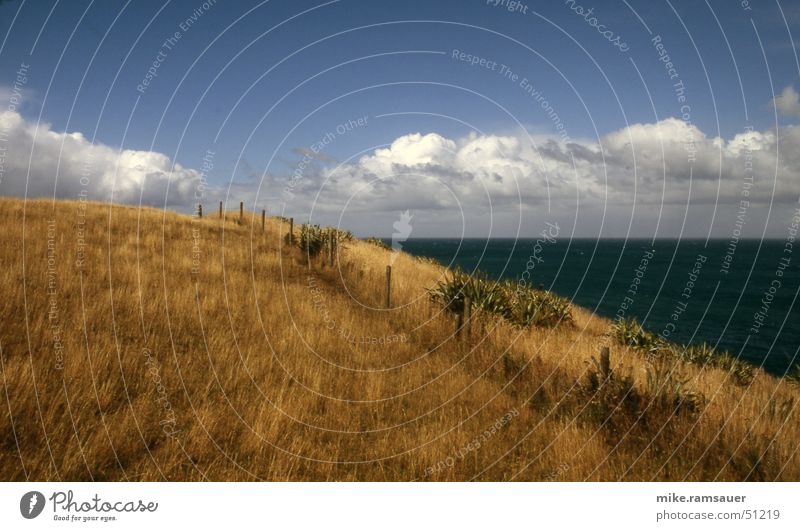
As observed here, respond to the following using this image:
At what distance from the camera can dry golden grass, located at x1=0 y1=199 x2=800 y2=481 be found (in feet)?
13.2

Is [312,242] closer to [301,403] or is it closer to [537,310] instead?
[537,310]

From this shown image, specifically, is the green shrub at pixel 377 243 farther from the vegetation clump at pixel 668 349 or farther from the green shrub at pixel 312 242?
the vegetation clump at pixel 668 349

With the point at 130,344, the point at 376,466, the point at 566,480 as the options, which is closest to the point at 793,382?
the point at 566,480

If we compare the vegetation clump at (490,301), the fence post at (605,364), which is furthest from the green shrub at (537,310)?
the fence post at (605,364)

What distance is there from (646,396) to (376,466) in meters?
4.19

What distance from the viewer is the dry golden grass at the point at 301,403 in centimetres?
404

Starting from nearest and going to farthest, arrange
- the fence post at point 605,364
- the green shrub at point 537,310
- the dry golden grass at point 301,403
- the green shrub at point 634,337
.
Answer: the dry golden grass at point 301,403
the fence post at point 605,364
the green shrub at point 537,310
the green shrub at point 634,337

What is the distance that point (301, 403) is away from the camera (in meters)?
5.14

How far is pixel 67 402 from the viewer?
4.35m

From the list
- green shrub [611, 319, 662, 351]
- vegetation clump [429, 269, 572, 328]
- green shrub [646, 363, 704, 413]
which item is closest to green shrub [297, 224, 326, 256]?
vegetation clump [429, 269, 572, 328]

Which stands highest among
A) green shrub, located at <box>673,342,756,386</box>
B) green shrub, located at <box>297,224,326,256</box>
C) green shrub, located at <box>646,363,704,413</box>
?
green shrub, located at <box>297,224,326,256</box>

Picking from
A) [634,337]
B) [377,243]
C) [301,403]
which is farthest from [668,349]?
[377,243]

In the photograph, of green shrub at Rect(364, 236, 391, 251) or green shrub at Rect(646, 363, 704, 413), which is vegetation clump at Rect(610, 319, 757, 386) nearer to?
green shrub at Rect(646, 363, 704, 413)

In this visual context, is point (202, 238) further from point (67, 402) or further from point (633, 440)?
point (633, 440)
